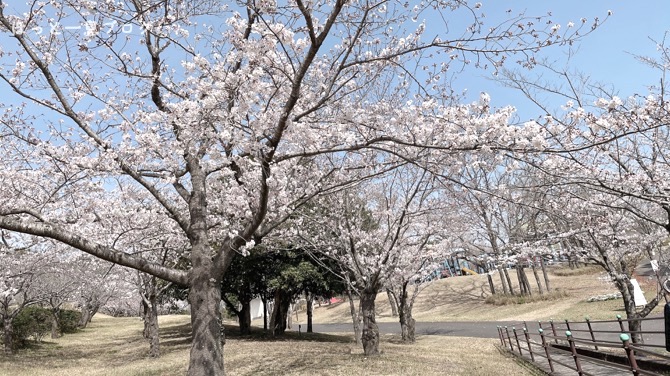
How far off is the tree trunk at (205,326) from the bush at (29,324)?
21.2 metres

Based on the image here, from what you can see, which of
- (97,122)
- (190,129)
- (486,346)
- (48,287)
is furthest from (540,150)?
(48,287)

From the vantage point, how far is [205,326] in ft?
23.2

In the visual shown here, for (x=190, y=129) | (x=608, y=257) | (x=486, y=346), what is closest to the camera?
(x=190, y=129)

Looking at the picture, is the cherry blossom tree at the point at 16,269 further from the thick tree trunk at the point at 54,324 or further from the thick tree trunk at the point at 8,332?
the thick tree trunk at the point at 54,324

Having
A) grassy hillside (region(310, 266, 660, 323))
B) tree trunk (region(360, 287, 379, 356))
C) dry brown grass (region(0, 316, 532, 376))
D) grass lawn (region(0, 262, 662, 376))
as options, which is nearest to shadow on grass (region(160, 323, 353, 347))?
grass lawn (region(0, 262, 662, 376))

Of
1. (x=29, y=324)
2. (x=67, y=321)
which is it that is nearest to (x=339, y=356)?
(x=29, y=324)

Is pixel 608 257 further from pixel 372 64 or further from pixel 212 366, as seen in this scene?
pixel 212 366

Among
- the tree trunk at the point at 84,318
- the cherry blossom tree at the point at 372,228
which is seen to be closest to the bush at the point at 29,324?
the tree trunk at the point at 84,318

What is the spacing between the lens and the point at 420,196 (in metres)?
15.0

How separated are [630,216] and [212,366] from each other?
48.6ft

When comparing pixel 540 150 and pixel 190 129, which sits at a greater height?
pixel 190 129

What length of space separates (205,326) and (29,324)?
74.8ft

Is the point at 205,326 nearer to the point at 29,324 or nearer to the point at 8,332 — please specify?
the point at 8,332

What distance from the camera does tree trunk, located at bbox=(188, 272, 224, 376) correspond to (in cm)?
686
